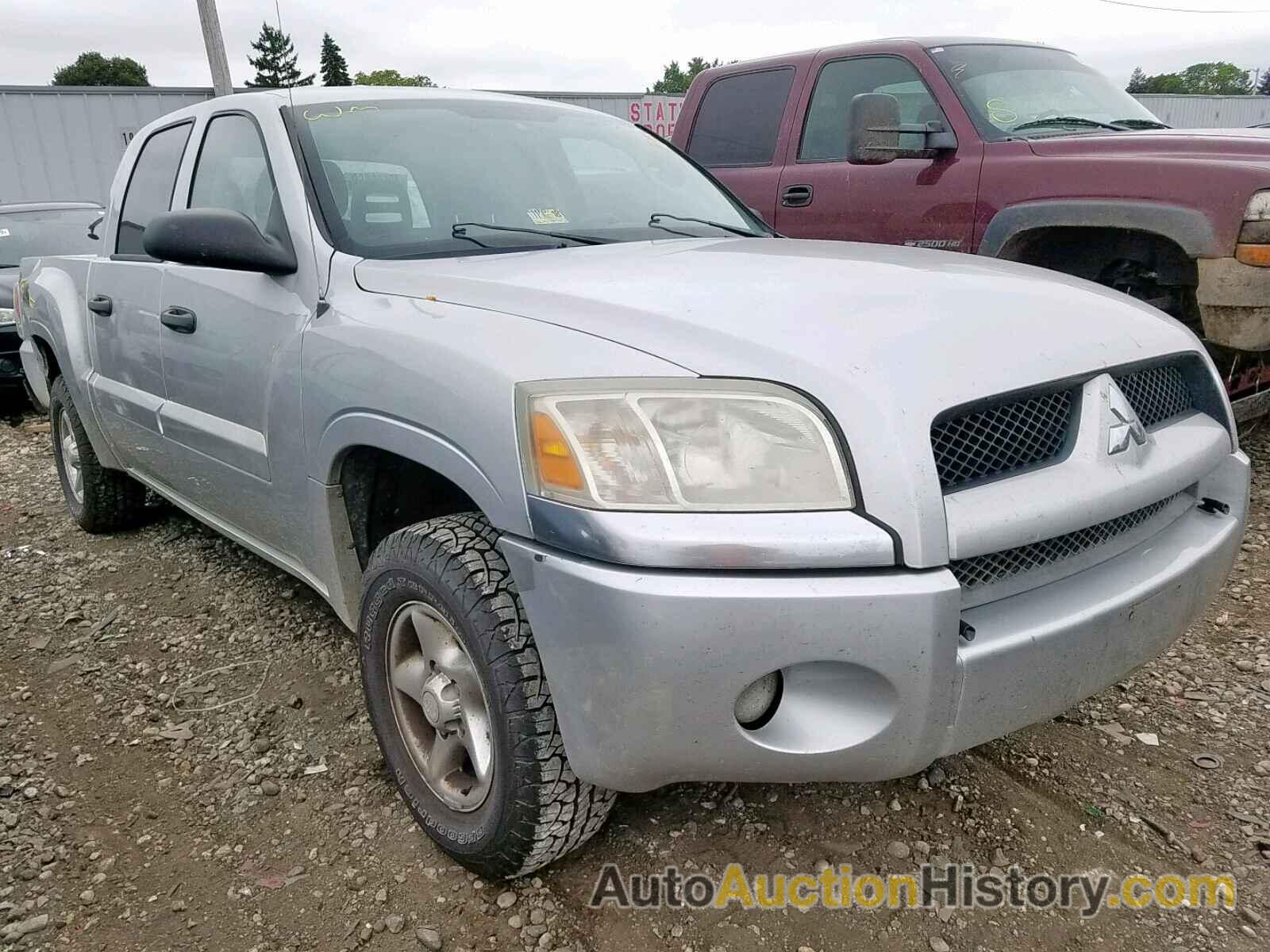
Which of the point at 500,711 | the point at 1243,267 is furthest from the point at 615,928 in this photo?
the point at 1243,267

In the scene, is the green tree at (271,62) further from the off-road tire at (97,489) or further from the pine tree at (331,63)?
the off-road tire at (97,489)

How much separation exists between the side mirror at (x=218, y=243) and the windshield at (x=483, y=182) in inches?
6.3

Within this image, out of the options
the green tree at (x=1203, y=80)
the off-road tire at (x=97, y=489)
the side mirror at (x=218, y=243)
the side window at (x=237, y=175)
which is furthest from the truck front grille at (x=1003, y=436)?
the green tree at (x=1203, y=80)

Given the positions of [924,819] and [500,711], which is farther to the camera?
[924,819]

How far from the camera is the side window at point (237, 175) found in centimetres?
257

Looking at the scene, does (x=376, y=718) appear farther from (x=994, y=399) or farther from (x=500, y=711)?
(x=994, y=399)

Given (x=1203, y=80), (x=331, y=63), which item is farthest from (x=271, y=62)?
(x=1203, y=80)

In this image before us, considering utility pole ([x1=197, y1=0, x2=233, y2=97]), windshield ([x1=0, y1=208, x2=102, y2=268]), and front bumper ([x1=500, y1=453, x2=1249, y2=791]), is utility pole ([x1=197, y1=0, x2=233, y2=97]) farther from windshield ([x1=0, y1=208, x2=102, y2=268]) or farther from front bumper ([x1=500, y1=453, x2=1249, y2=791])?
front bumper ([x1=500, y1=453, x2=1249, y2=791])

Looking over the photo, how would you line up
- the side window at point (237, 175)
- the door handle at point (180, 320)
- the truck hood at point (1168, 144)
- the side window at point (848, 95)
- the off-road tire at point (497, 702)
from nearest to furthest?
the off-road tire at point (497, 702)
the side window at point (237, 175)
the door handle at point (180, 320)
the truck hood at point (1168, 144)
the side window at point (848, 95)

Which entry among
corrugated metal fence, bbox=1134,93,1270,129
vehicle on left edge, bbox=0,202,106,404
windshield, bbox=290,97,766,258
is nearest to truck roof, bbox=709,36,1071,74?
windshield, bbox=290,97,766,258

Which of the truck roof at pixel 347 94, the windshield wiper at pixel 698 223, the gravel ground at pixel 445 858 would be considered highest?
the truck roof at pixel 347 94

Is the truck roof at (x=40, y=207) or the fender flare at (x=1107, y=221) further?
the truck roof at (x=40, y=207)

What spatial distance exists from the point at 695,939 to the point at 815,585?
83 cm

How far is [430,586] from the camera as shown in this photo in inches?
71.5
